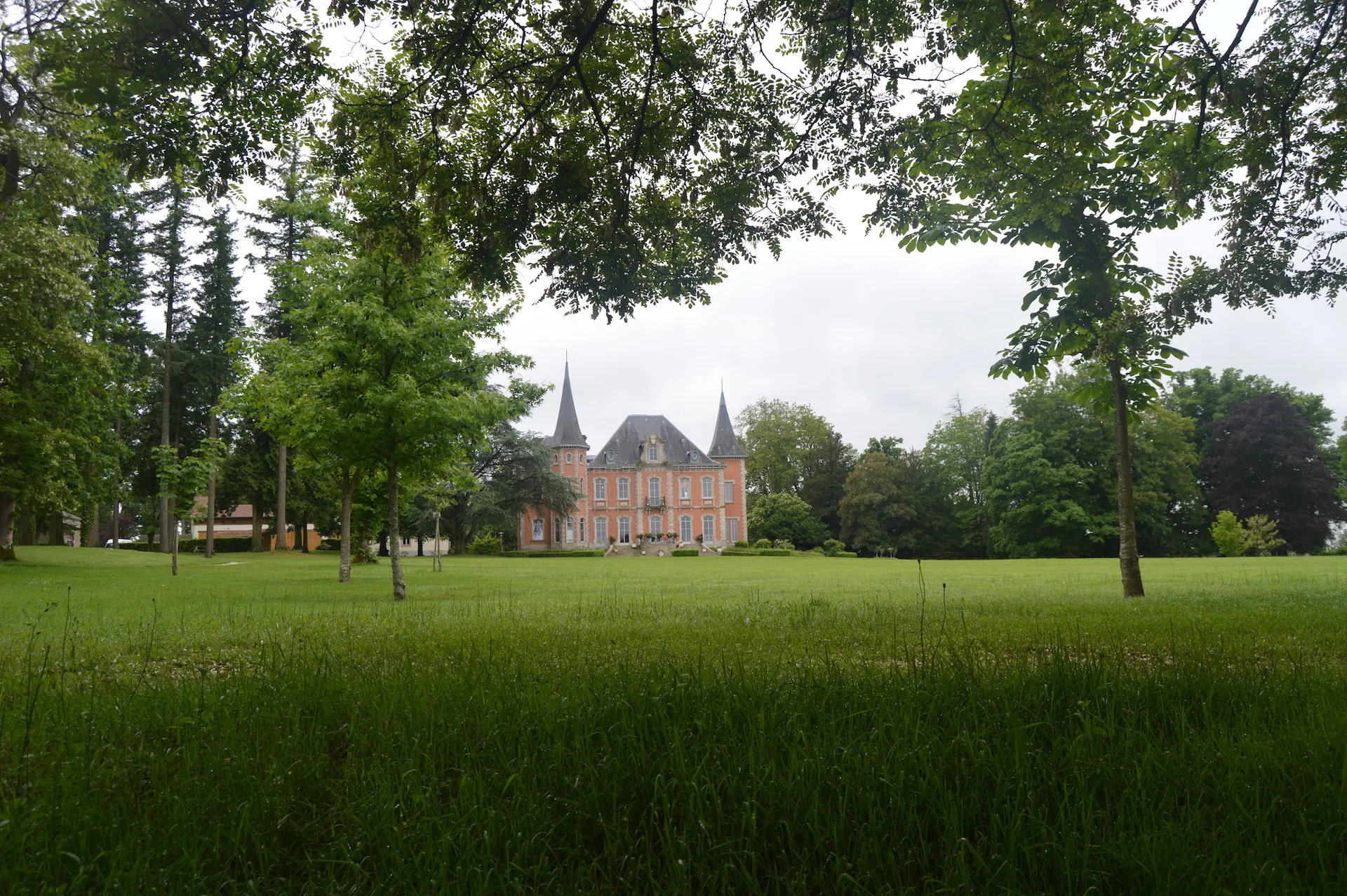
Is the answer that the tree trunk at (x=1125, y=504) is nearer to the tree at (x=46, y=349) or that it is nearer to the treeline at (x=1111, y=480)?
the tree at (x=46, y=349)

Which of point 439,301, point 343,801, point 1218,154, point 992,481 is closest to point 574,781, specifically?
point 343,801

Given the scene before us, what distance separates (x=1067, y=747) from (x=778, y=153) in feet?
17.4

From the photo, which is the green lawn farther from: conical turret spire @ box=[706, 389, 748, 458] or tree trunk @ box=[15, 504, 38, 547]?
conical turret spire @ box=[706, 389, 748, 458]

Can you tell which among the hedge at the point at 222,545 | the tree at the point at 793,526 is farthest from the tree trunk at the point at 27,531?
the tree at the point at 793,526

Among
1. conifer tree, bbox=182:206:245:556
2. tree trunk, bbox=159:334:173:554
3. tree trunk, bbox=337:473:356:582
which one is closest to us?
tree trunk, bbox=337:473:356:582

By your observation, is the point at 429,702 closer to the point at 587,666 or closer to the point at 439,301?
the point at 587,666

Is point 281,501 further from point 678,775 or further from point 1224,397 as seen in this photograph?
point 1224,397

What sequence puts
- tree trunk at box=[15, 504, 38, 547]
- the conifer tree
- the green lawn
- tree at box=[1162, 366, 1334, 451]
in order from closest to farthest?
the green lawn, tree trunk at box=[15, 504, 38, 547], the conifer tree, tree at box=[1162, 366, 1334, 451]

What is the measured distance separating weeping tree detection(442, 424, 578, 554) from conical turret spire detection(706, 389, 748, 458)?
15405 millimetres

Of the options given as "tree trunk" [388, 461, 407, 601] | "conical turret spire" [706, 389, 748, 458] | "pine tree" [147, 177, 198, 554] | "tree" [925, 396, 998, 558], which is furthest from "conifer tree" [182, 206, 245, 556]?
"tree" [925, 396, 998, 558]

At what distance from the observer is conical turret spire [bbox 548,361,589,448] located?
57406mm

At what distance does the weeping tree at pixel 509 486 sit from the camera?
153 feet

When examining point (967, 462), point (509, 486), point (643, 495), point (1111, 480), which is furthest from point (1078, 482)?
point (509, 486)

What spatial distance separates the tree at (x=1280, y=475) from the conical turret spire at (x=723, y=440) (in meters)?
33.1
